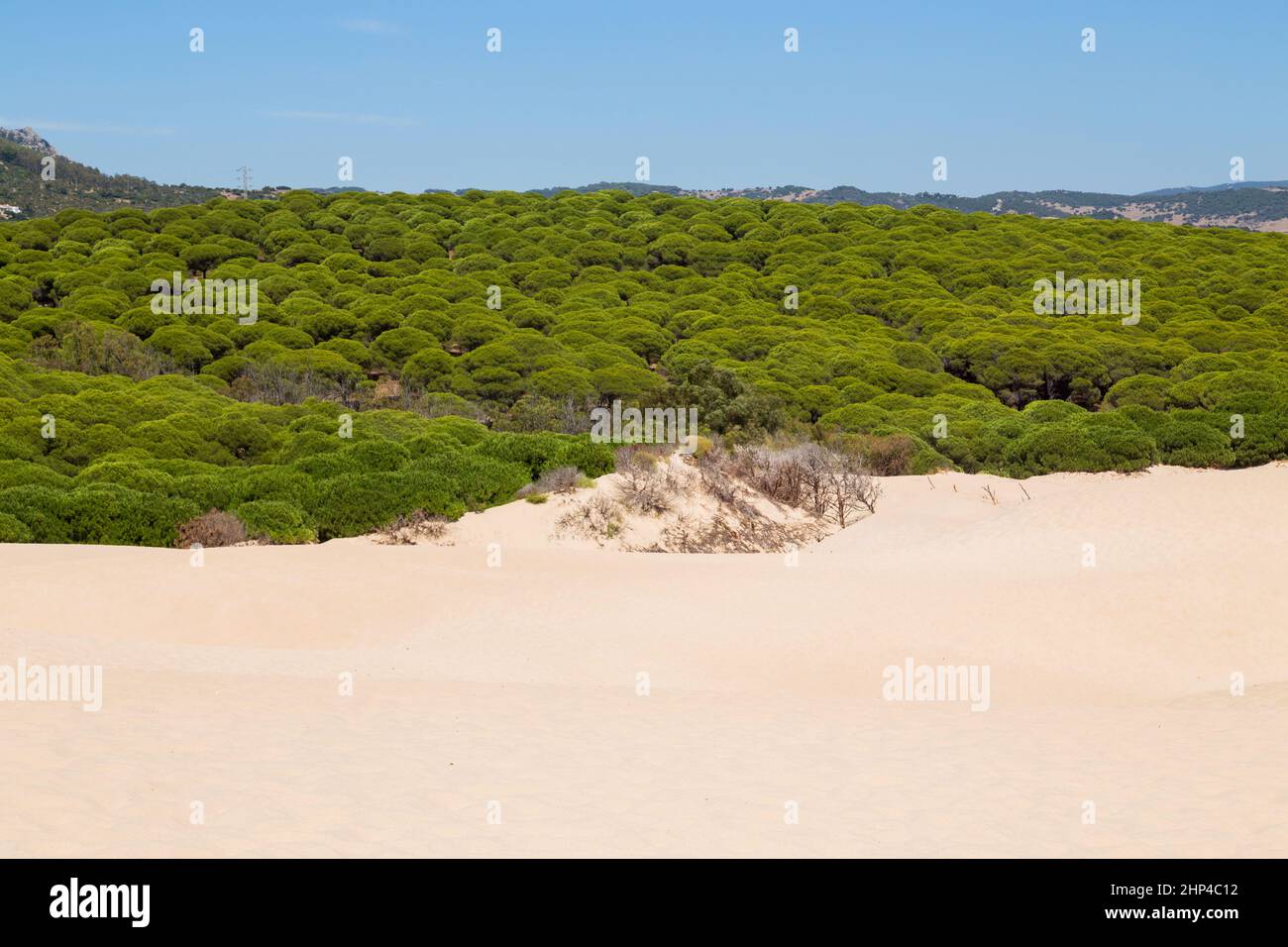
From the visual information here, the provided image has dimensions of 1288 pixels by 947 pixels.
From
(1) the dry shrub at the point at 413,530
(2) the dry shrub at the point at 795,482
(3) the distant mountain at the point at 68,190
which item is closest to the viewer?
(1) the dry shrub at the point at 413,530

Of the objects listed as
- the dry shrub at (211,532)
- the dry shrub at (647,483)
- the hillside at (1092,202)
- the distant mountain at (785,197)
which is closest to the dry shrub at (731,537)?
the dry shrub at (647,483)

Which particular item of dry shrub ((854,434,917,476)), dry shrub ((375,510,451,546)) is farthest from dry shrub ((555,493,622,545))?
dry shrub ((854,434,917,476))

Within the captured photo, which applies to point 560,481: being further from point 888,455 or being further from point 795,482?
point 888,455

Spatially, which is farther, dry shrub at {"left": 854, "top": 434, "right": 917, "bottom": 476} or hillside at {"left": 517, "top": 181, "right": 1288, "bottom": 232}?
hillside at {"left": 517, "top": 181, "right": 1288, "bottom": 232}

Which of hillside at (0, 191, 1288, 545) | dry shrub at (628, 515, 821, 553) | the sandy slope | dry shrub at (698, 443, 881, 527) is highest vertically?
hillside at (0, 191, 1288, 545)

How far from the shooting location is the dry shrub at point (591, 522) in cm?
1580

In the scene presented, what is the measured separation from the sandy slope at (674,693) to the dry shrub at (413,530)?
0.35m

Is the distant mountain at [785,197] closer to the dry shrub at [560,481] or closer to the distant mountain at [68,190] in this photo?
the distant mountain at [68,190]

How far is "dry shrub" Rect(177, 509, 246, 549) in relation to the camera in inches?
559

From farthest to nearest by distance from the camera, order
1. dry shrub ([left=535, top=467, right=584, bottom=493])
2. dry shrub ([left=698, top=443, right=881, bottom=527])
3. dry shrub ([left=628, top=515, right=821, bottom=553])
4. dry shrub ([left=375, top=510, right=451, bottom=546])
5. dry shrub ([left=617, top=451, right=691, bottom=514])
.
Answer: dry shrub ([left=698, top=443, right=881, bottom=527]) < dry shrub ([left=535, top=467, right=584, bottom=493]) < dry shrub ([left=617, top=451, right=691, bottom=514]) < dry shrub ([left=628, top=515, right=821, bottom=553]) < dry shrub ([left=375, top=510, right=451, bottom=546])

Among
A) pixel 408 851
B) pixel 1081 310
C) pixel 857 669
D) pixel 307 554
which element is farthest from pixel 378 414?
pixel 1081 310

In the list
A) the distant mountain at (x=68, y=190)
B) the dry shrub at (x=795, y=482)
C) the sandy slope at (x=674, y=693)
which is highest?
the distant mountain at (x=68, y=190)

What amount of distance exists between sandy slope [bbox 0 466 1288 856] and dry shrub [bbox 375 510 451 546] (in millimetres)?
353

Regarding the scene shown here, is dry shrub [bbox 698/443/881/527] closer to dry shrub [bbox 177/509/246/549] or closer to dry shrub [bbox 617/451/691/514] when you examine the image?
dry shrub [bbox 617/451/691/514]
